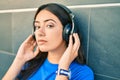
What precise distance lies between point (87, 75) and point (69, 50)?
18cm

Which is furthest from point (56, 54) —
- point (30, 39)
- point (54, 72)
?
point (30, 39)

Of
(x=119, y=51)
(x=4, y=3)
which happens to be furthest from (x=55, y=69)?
(x=4, y=3)

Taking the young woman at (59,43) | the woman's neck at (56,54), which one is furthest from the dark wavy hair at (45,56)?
the woman's neck at (56,54)

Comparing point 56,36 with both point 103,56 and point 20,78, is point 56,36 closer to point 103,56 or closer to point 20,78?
point 103,56

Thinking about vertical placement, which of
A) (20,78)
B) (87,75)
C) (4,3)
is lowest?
(20,78)

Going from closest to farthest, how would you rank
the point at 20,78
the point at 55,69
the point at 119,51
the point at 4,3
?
1. the point at 119,51
2. the point at 55,69
3. the point at 20,78
4. the point at 4,3

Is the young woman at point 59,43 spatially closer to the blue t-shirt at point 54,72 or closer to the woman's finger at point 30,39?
the blue t-shirt at point 54,72

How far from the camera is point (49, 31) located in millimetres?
1183

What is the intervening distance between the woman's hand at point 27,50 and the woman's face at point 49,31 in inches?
11.2

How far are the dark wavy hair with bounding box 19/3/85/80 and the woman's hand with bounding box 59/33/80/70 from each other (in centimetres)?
8

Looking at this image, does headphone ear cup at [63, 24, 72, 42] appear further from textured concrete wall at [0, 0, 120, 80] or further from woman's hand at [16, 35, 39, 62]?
woman's hand at [16, 35, 39, 62]

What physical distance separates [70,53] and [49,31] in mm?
172

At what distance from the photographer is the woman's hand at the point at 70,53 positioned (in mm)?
1154

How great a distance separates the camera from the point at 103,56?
1.21 metres
